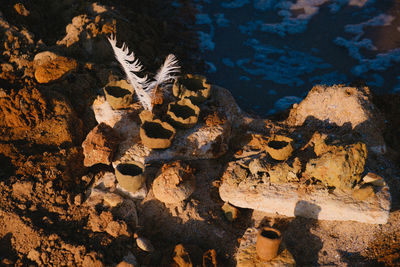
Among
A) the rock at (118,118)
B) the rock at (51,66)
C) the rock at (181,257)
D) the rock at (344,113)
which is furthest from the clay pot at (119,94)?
the rock at (344,113)

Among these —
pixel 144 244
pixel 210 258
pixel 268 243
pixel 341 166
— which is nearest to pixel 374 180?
pixel 341 166

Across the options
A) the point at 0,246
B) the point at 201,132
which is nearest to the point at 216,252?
the point at 201,132

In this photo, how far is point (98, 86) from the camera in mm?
8109

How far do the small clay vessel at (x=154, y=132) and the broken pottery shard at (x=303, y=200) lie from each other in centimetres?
157

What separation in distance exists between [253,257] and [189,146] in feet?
9.08

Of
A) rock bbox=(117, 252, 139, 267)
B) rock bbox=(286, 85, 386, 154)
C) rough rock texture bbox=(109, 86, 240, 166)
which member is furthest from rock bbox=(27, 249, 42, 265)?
rock bbox=(286, 85, 386, 154)

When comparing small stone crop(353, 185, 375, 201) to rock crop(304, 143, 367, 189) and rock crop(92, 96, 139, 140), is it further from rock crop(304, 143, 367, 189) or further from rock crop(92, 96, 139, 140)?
rock crop(92, 96, 139, 140)

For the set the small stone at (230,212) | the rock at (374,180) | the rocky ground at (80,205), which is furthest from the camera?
the small stone at (230,212)

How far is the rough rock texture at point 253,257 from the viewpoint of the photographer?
489 cm

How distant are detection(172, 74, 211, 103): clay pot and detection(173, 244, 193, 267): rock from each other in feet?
11.8

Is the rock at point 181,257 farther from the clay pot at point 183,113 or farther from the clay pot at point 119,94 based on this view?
the clay pot at point 119,94

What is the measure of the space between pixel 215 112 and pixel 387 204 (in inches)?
157

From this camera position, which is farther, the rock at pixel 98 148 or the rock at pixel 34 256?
the rock at pixel 98 148

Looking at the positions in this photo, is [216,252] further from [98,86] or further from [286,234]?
[98,86]
